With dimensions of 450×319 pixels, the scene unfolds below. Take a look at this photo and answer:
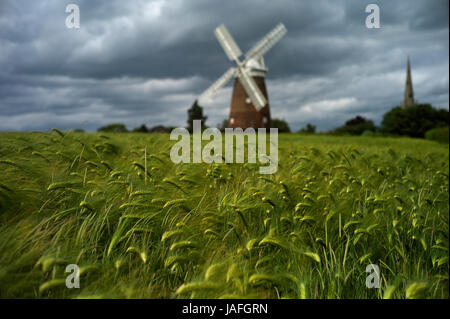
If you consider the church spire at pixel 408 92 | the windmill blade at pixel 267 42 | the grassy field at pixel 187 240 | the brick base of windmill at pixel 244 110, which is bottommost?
the grassy field at pixel 187 240

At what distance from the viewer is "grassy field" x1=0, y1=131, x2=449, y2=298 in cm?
213

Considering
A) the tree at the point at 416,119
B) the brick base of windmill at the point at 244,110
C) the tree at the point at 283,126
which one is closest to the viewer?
the brick base of windmill at the point at 244,110

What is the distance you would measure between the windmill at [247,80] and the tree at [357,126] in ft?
88.4

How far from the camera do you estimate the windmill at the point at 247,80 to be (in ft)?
96.7

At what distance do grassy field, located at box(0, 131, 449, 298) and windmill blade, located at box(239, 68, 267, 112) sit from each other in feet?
83.7

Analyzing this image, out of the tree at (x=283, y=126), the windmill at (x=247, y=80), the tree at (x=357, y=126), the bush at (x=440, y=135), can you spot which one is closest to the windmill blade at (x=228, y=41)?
the windmill at (x=247, y=80)

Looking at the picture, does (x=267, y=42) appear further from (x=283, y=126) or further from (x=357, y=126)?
(x=357, y=126)

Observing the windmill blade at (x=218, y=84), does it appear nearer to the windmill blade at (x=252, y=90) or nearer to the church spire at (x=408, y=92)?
the windmill blade at (x=252, y=90)

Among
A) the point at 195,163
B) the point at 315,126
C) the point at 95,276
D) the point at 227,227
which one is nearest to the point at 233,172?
the point at 195,163

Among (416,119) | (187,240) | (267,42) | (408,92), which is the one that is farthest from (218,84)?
(408,92)

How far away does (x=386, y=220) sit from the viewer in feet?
12.3

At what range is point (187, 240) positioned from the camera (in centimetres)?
254

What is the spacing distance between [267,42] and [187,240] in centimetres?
2986
